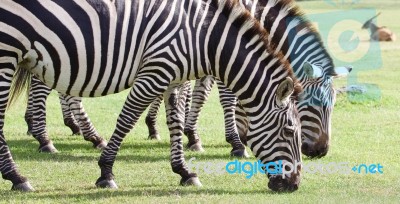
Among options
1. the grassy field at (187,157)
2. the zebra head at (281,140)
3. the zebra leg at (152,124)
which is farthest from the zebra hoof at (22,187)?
the zebra leg at (152,124)

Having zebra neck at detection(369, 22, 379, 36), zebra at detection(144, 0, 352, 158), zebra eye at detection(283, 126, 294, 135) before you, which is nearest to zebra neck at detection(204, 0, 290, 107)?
zebra eye at detection(283, 126, 294, 135)

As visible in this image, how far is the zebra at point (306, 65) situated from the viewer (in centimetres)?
1030

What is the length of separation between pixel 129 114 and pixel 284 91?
184 cm

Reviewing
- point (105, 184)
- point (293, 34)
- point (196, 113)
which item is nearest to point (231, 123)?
point (196, 113)

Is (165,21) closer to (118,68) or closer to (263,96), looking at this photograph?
(118,68)

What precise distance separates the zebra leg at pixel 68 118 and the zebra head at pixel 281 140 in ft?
16.6

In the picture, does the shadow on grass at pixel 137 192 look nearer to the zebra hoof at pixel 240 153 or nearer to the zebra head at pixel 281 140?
the zebra head at pixel 281 140

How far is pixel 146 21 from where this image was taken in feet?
30.1

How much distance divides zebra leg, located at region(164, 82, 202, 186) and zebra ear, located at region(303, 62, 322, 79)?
1734 mm

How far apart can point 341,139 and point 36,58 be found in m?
5.93

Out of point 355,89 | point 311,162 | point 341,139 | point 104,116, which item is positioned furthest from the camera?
point 355,89

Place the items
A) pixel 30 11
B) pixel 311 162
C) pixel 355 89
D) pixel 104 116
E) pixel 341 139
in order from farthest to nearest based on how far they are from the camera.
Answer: pixel 355 89, pixel 104 116, pixel 341 139, pixel 311 162, pixel 30 11

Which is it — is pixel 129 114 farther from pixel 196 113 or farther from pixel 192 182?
pixel 196 113

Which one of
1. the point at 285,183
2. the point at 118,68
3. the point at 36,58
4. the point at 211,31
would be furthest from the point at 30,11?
the point at 285,183
